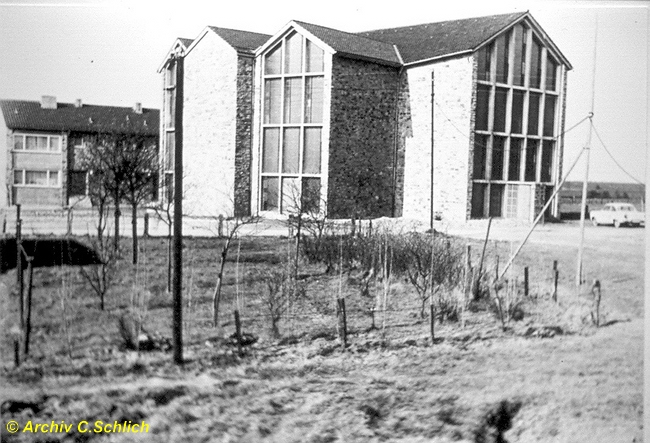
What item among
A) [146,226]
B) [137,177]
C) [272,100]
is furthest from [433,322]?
[137,177]

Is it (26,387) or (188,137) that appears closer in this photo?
(26,387)

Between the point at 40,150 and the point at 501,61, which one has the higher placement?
the point at 501,61

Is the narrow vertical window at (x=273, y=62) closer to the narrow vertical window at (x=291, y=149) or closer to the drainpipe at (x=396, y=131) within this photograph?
the narrow vertical window at (x=291, y=149)

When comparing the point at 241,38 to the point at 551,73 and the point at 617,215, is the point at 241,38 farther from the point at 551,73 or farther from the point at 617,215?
the point at 617,215

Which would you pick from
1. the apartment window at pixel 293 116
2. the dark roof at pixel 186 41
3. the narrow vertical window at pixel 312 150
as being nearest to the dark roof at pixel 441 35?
the apartment window at pixel 293 116

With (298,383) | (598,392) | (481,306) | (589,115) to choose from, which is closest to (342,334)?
(298,383)

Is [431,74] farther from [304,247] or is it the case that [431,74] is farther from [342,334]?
[342,334]
